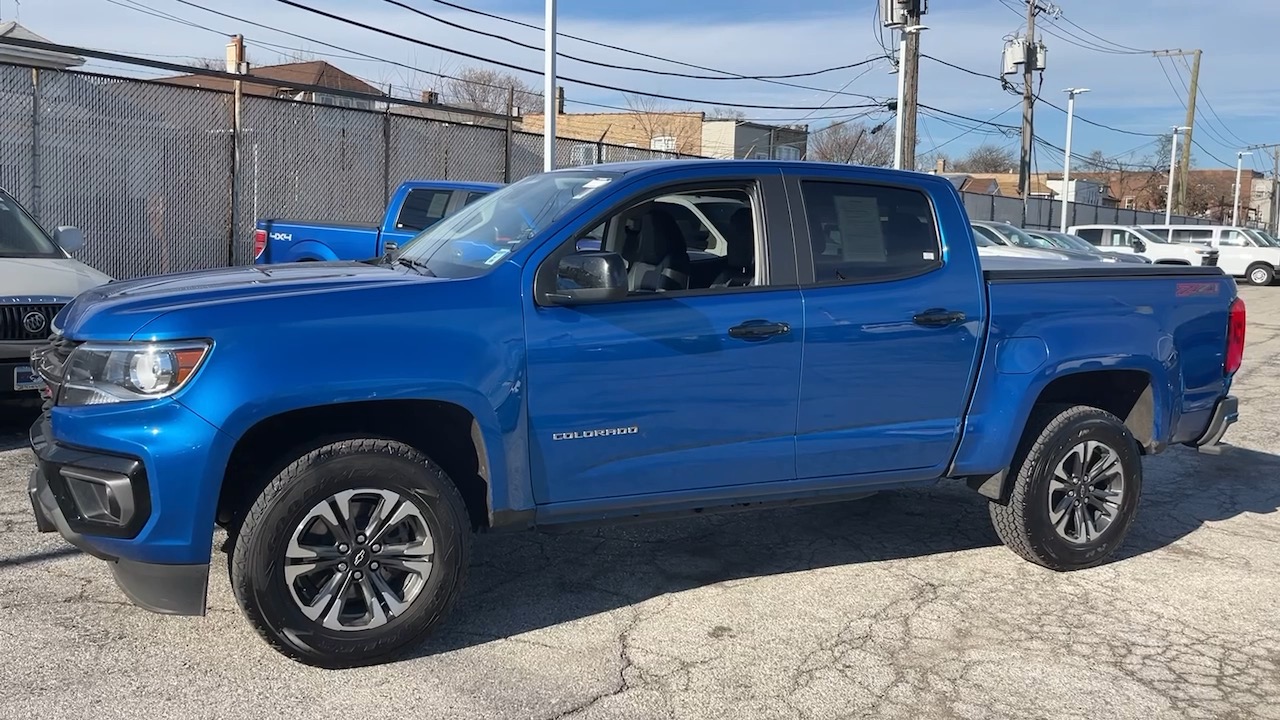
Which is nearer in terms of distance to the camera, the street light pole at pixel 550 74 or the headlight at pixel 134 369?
the headlight at pixel 134 369

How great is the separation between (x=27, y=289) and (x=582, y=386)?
15.1 feet

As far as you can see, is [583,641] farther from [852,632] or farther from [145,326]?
[145,326]

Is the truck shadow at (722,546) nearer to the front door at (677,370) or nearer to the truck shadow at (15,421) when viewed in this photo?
the front door at (677,370)

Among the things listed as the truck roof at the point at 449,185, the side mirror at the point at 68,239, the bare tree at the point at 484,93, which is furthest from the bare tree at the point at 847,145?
the side mirror at the point at 68,239

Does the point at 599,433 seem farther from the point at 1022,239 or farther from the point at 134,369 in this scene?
the point at 1022,239

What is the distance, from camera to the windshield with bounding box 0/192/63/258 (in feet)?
25.0

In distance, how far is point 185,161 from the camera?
15203mm

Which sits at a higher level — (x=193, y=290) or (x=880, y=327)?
(x=193, y=290)

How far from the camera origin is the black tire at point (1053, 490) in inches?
206

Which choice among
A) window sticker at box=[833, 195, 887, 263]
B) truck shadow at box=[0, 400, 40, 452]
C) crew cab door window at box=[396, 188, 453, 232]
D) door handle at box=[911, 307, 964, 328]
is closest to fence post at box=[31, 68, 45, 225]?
crew cab door window at box=[396, 188, 453, 232]

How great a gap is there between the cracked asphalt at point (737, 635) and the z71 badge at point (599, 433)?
0.83 m

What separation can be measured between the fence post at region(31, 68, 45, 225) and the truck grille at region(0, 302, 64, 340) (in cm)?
741

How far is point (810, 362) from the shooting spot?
457 centimetres

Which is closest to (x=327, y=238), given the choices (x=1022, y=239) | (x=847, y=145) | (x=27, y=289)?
(x=27, y=289)
